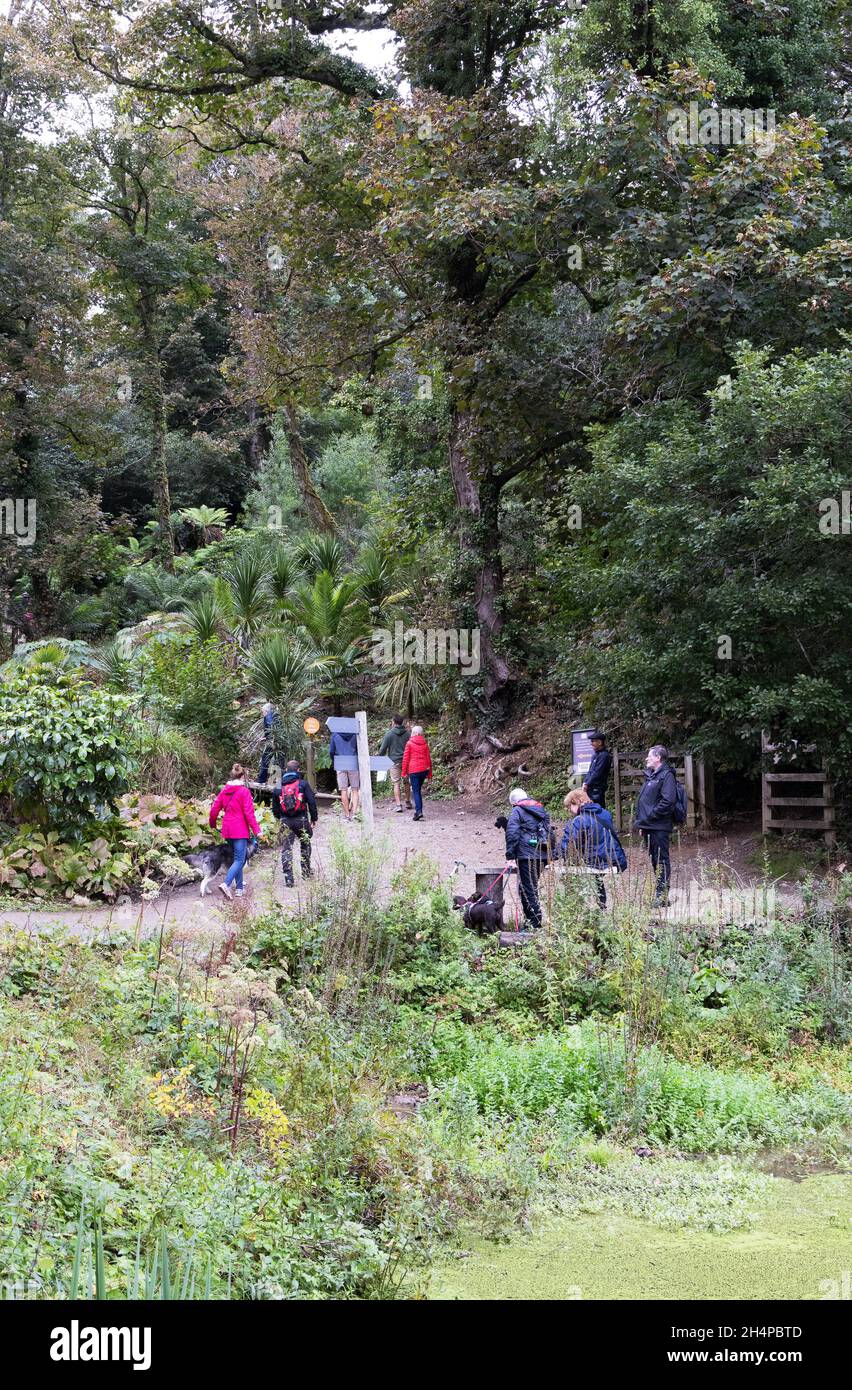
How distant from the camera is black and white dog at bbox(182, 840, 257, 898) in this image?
12.4m

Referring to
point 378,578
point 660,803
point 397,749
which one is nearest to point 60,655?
point 397,749

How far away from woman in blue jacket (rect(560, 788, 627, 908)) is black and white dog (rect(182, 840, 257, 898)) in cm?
341

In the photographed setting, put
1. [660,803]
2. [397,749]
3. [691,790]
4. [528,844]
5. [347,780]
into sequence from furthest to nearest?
[397,749] → [347,780] → [691,790] → [660,803] → [528,844]

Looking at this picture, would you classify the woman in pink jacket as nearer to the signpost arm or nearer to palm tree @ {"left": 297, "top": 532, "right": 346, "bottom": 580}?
the signpost arm

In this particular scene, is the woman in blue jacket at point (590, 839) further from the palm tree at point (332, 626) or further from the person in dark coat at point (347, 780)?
the palm tree at point (332, 626)

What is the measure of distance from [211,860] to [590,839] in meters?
4.09

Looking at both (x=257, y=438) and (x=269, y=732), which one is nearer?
(x=269, y=732)

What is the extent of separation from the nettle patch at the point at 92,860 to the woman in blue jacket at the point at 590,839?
3.48 meters

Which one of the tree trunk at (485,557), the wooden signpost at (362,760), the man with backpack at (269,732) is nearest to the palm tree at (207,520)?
the tree trunk at (485,557)

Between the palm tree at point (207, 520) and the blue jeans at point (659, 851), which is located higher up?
the palm tree at point (207, 520)

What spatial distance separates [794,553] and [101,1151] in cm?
1000

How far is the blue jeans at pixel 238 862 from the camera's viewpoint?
1216 cm

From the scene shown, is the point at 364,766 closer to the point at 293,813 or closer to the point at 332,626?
the point at 293,813

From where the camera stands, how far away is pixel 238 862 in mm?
12180
